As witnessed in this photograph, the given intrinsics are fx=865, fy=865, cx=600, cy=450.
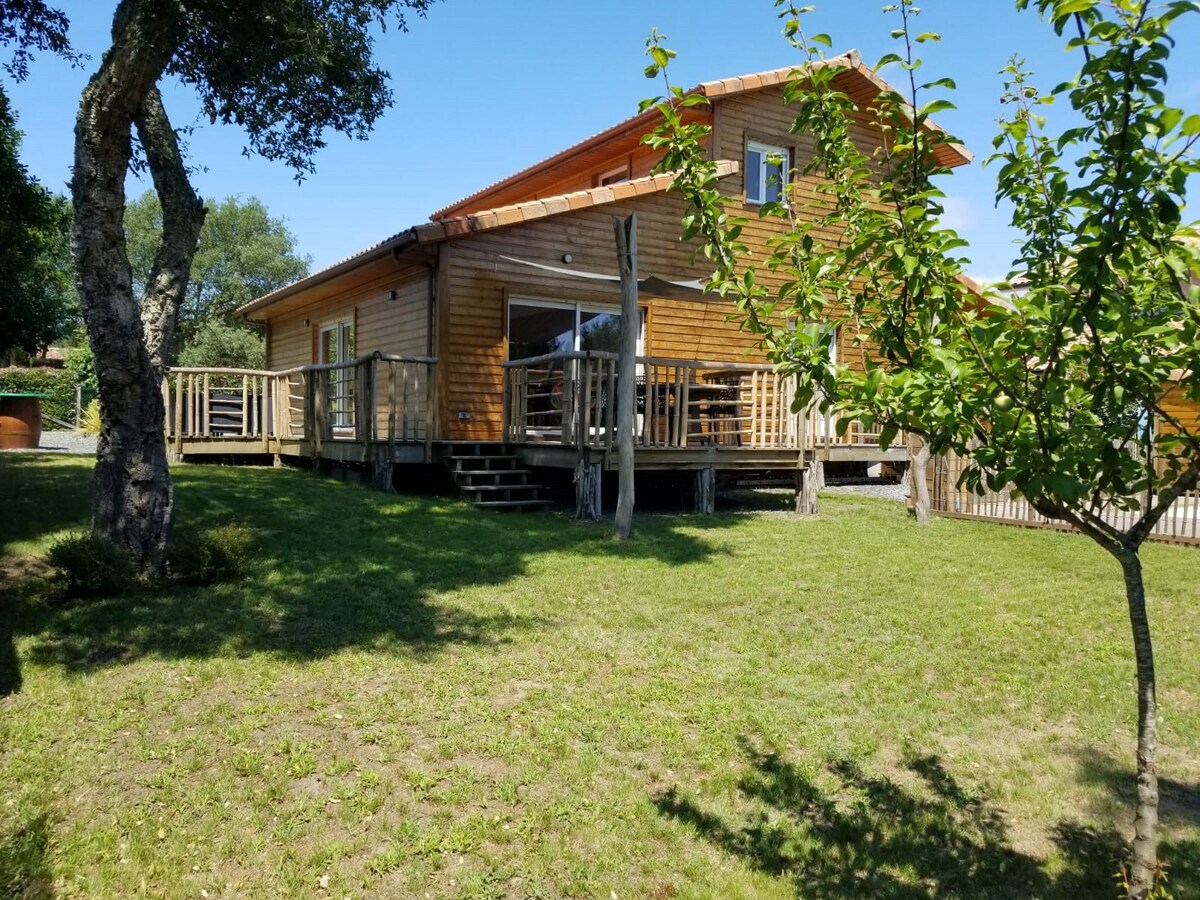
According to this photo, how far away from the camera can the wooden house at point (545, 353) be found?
1089cm

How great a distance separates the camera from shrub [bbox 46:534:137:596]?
558 centimetres

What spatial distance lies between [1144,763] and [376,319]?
13.1 m

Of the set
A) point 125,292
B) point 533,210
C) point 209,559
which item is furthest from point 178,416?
point 209,559

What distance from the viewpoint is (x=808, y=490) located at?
11555mm

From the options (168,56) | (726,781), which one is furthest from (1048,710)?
(168,56)

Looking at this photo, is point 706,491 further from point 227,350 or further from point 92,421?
point 227,350

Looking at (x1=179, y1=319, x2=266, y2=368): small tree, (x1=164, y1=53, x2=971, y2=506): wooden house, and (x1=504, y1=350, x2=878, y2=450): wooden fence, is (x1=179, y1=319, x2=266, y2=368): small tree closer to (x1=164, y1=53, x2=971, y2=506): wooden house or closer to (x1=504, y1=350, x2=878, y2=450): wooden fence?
(x1=164, y1=53, x2=971, y2=506): wooden house

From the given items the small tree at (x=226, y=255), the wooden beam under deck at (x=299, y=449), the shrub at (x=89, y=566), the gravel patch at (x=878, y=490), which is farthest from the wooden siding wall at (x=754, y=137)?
the small tree at (x=226, y=255)

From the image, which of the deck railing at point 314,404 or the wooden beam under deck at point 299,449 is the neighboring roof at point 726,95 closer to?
the deck railing at point 314,404

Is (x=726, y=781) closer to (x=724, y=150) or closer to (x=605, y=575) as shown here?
(x=605, y=575)

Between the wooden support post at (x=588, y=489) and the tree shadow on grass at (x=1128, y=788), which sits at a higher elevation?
the wooden support post at (x=588, y=489)

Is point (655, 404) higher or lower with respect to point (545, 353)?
lower

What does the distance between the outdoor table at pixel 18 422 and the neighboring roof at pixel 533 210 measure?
32.8 ft

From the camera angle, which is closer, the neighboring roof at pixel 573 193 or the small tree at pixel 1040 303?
the small tree at pixel 1040 303
